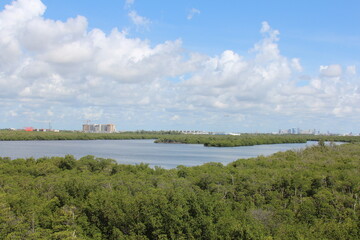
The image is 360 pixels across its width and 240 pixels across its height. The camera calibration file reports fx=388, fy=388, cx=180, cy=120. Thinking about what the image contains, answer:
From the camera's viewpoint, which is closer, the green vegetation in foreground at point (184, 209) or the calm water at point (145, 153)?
the green vegetation in foreground at point (184, 209)

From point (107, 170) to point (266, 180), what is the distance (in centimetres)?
1394

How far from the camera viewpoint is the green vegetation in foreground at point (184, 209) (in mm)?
16828

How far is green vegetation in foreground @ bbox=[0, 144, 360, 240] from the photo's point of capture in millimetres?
16828

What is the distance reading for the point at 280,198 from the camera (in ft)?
79.3

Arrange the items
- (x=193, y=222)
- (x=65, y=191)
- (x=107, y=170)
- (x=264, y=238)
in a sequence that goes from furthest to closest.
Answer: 1. (x=107, y=170)
2. (x=65, y=191)
3. (x=193, y=222)
4. (x=264, y=238)

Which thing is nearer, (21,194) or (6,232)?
(6,232)

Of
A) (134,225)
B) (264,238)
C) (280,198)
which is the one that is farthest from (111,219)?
(280,198)

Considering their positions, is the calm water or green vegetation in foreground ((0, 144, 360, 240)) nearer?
green vegetation in foreground ((0, 144, 360, 240))

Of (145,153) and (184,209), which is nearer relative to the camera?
(184,209)

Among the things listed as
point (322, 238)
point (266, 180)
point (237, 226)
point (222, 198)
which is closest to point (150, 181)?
point (222, 198)

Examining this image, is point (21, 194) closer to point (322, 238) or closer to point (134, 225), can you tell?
point (134, 225)

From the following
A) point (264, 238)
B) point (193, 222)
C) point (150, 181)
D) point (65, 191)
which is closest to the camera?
point (264, 238)

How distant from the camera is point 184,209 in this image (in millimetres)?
18547

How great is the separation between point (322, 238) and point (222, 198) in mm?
7799
